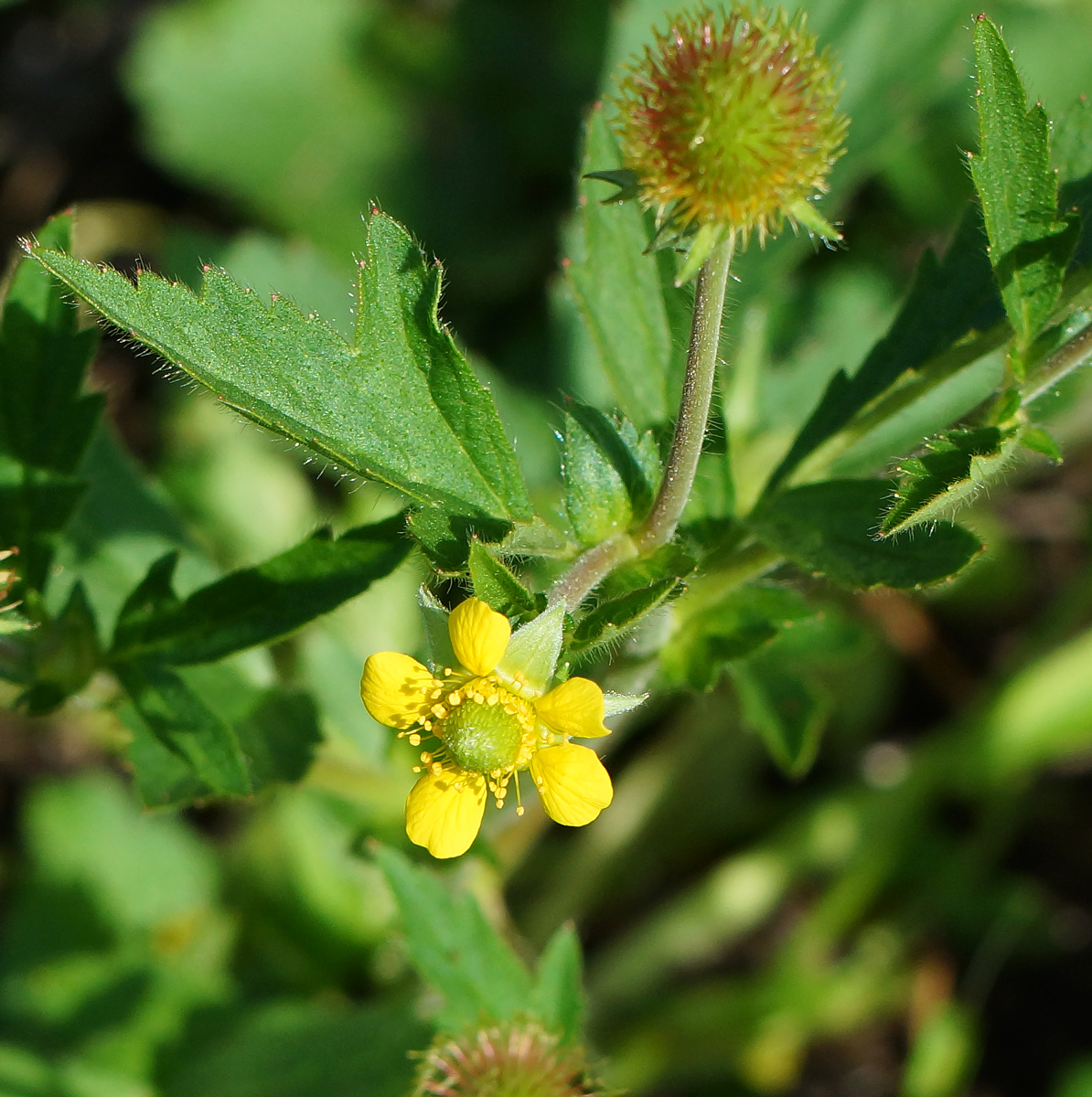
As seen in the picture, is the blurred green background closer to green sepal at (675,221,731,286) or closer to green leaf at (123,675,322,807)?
green leaf at (123,675,322,807)

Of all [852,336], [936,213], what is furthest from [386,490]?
[936,213]

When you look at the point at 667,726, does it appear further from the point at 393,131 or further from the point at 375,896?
the point at 393,131

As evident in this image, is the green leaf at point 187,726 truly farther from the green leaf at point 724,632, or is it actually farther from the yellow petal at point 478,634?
the green leaf at point 724,632

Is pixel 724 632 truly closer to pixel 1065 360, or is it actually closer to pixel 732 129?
pixel 1065 360

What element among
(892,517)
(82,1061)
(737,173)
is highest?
(82,1061)

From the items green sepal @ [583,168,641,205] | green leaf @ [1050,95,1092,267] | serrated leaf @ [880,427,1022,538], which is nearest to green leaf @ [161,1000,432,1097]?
serrated leaf @ [880,427,1022,538]
